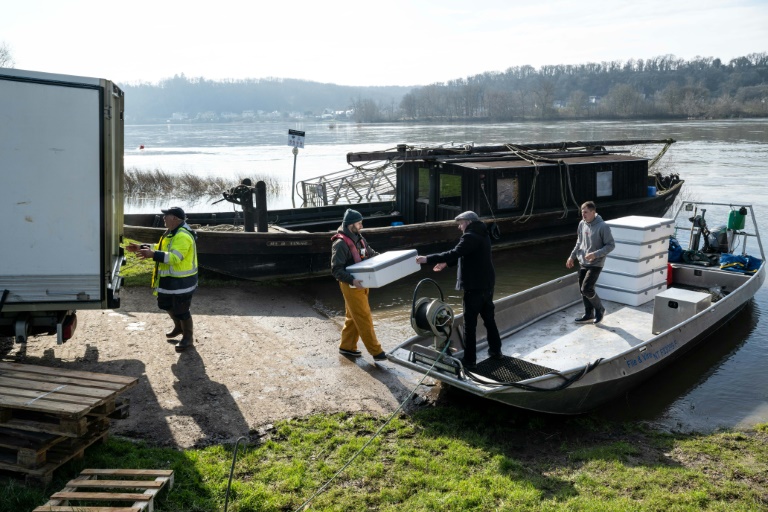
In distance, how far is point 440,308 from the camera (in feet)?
Answer: 22.0

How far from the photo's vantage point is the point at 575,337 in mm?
8312

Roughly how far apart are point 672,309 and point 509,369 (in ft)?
9.51

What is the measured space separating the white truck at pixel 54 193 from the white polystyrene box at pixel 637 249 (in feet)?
22.3

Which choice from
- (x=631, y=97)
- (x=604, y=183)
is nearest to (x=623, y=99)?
(x=631, y=97)

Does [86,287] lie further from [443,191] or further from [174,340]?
[443,191]

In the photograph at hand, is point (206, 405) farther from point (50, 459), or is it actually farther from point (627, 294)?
point (627, 294)

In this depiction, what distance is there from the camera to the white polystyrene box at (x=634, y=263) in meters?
9.34

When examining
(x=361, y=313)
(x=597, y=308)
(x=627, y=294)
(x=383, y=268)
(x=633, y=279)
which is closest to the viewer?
(x=383, y=268)

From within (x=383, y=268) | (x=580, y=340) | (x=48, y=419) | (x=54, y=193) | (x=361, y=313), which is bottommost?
(x=580, y=340)

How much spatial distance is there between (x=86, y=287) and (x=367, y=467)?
3354 millimetres

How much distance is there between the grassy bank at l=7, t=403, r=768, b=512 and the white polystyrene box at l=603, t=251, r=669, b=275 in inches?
128

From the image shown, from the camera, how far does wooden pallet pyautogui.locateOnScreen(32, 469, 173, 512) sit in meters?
4.16

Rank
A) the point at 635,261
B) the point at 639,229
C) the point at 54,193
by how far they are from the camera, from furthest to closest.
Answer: the point at 635,261
the point at 639,229
the point at 54,193

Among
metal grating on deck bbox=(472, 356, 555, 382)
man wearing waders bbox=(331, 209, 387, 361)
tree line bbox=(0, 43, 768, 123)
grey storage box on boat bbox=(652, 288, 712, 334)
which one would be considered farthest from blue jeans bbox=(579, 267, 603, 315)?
tree line bbox=(0, 43, 768, 123)
